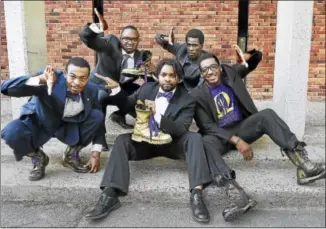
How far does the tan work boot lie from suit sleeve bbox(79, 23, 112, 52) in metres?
0.95

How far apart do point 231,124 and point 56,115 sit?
4.92 ft

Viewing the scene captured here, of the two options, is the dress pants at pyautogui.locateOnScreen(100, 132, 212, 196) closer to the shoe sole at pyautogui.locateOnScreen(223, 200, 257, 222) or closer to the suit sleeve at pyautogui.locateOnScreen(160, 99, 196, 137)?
the suit sleeve at pyautogui.locateOnScreen(160, 99, 196, 137)

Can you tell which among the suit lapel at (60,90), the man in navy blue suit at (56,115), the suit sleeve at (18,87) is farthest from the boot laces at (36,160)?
the suit sleeve at (18,87)

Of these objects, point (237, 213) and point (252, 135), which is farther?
point (252, 135)

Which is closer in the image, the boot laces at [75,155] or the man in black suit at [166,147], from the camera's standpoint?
the man in black suit at [166,147]

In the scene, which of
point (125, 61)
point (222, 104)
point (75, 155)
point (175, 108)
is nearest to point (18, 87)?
point (75, 155)

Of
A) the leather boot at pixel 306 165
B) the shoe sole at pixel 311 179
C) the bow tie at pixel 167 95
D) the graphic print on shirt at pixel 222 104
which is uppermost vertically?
the bow tie at pixel 167 95

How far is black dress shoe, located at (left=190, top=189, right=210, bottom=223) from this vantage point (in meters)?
3.18

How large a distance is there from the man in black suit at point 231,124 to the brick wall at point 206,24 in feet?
8.25

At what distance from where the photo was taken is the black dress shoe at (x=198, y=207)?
318 centimetres

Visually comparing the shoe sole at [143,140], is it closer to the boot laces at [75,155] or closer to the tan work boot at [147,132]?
the tan work boot at [147,132]

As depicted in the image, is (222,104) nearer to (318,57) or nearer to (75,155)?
(75,155)

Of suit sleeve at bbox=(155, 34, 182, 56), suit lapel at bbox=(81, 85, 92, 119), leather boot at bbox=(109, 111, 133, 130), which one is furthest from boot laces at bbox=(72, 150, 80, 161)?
suit sleeve at bbox=(155, 34, 182, 56)

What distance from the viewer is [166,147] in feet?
11.9
